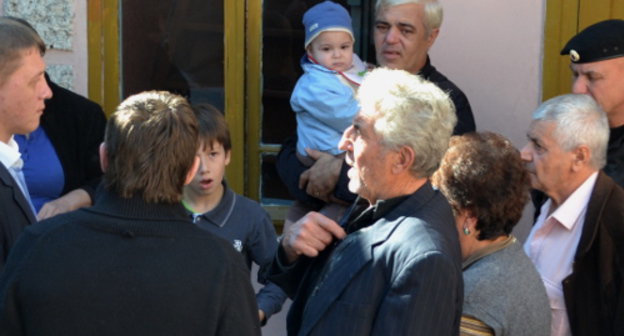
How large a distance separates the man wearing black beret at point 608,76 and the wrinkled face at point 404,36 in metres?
0.69

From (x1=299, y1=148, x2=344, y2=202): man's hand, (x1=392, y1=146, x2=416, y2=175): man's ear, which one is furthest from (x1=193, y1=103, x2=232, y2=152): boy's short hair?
(x1=392, y1=146, x2=416, y2=175): man's ear

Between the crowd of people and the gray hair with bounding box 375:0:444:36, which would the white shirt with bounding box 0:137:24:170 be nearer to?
the crowd of people

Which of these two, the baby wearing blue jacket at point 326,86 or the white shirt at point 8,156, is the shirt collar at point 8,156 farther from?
Result: the baby wearing blue jacket at point 326,86

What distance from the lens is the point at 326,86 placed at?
3.70 metres

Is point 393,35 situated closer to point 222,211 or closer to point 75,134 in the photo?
point 222,211

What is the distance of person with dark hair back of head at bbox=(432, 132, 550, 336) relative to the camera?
260cm

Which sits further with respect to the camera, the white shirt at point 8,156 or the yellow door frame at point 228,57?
the yellow door frame at point 228,57

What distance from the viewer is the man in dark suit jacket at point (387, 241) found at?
221 cm

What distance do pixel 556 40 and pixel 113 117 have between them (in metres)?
2.55

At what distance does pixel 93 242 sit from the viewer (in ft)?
6.90

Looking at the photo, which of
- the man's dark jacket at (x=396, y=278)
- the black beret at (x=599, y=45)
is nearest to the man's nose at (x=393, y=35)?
the black beret at (x=599, y=45)

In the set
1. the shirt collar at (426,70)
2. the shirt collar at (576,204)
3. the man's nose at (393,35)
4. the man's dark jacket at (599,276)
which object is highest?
the man's nose at (393,35)

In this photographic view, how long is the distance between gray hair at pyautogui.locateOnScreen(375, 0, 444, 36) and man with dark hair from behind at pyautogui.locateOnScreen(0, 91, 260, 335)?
1842 millimetres

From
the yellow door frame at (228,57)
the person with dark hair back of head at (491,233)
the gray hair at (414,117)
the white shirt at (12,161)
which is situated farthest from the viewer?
the yellow door frame at (228,57)
